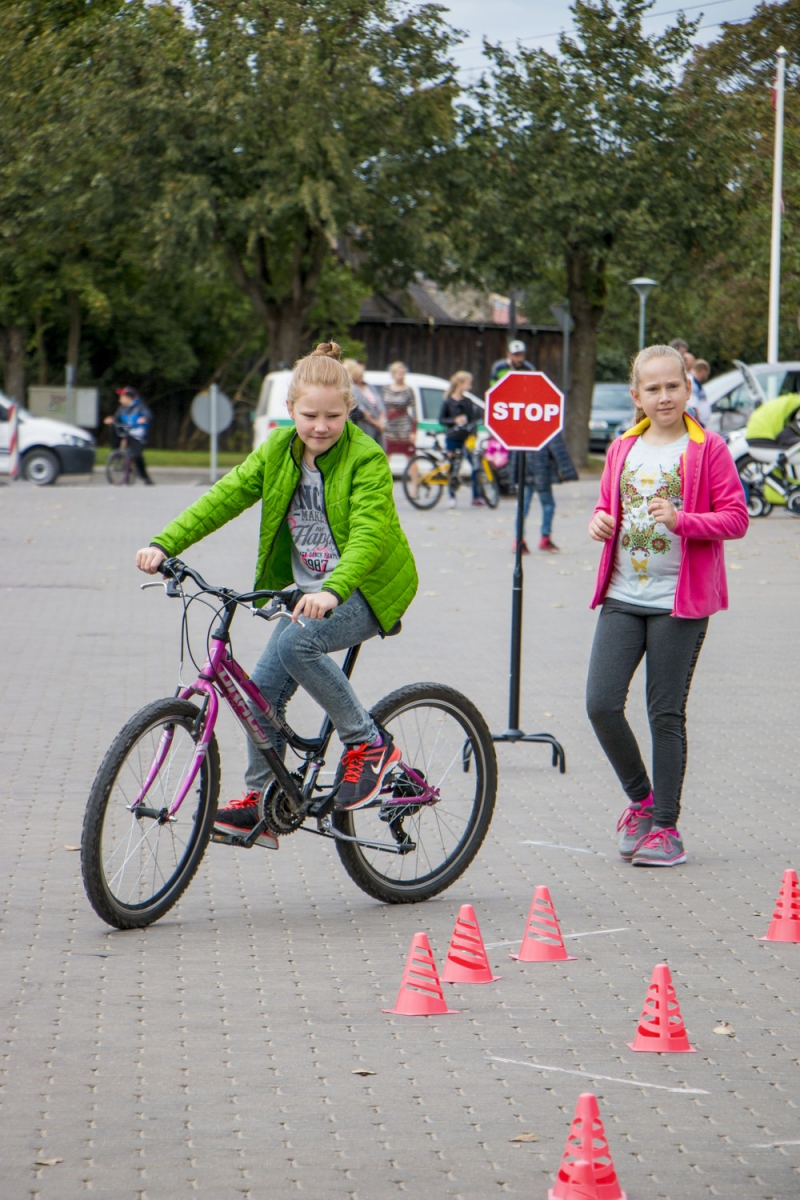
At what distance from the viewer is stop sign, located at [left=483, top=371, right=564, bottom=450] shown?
7727 millimetres

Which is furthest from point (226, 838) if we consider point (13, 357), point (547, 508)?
point (13, 357)

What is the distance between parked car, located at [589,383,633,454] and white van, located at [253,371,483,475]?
44.4 ft

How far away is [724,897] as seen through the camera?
5.55 m

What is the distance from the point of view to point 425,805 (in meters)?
5.55

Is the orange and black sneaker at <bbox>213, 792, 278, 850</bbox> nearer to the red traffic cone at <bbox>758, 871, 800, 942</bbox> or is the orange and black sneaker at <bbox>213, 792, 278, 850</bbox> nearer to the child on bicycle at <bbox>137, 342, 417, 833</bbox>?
the child on bicycle at <bbox>137, 342, 417, 833</bbox>

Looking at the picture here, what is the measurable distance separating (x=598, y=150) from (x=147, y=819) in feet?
106

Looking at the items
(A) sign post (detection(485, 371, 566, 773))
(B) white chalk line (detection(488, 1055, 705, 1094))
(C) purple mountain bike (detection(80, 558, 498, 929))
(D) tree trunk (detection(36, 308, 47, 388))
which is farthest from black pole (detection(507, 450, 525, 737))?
(D) tree trunk (detection(36, 308, 47, 388))

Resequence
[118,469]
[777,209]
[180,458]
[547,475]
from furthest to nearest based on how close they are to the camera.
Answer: [180,458], [777,209], [118,469], [547,475]

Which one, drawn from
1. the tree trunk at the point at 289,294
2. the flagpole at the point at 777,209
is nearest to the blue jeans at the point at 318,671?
the flagpole at the point at 777,209

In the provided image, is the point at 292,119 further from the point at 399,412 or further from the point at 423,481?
the point at 423,481

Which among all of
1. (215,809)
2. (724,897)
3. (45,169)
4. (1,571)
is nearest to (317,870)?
(215,809)

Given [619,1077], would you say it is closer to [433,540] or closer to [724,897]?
[724,897]

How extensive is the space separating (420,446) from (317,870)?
22695 millimetres

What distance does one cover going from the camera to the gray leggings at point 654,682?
5953 mm
